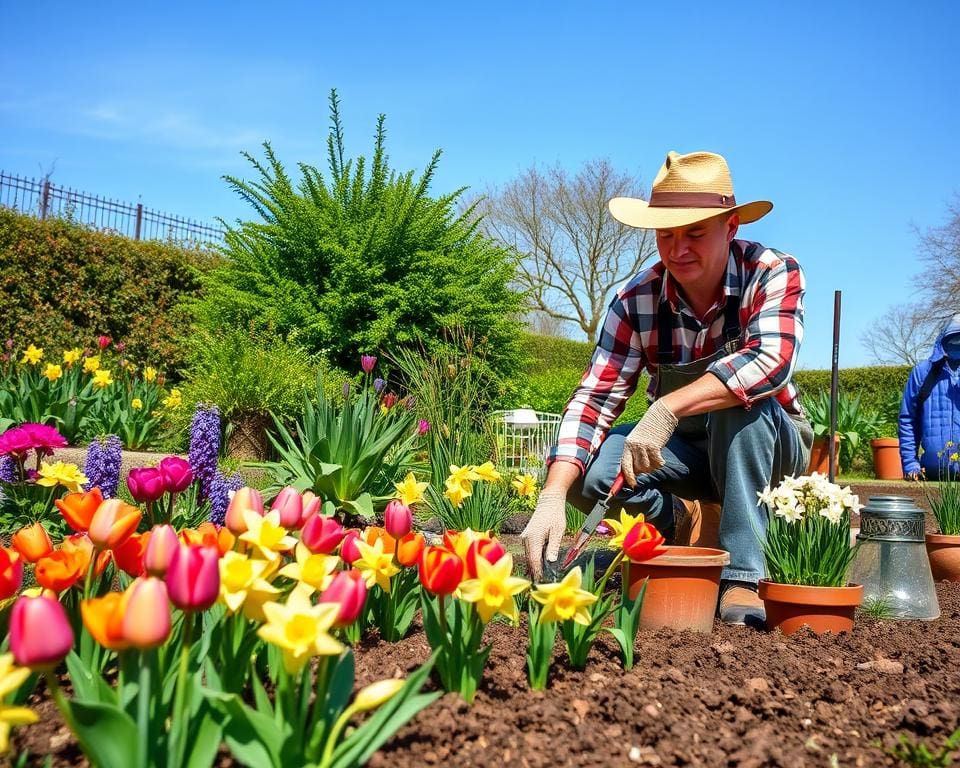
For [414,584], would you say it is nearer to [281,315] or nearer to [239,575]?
[239,575]

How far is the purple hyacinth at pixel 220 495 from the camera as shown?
9.45 ft

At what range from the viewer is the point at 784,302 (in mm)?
2576

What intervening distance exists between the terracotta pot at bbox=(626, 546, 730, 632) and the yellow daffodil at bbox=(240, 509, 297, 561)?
→ 3.56ft

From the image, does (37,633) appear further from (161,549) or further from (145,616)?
(161,549)

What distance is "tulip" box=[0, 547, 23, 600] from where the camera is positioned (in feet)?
4.24

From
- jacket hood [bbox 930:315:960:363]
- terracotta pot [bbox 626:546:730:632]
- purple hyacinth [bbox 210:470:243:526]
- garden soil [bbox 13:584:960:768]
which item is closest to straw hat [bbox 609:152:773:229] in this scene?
terracotta pot [bbox 626:546:730:632]

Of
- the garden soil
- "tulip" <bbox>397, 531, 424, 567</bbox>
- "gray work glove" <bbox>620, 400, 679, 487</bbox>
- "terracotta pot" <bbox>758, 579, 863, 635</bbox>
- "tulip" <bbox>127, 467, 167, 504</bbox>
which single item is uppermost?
"gray work glove" <bbox>620, 400, 679, 487</bbox>

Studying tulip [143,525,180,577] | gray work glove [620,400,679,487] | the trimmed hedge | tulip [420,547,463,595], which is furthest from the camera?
the trimmed hedge

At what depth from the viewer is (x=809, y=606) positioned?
223 cm

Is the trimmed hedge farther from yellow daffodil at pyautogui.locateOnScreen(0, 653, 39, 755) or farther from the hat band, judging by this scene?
yellow daffodil at pyautogui.locateOnScreen(0, 653, 39, 755)

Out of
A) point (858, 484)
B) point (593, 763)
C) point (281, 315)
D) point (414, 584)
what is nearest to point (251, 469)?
point (281, 315)

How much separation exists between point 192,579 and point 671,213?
6.44 ft

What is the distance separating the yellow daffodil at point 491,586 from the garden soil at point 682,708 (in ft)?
0.58

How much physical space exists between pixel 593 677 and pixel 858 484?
Answer: 709 cm
